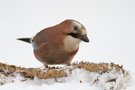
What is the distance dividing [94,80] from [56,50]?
1181 mm

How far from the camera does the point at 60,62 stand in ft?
36.4

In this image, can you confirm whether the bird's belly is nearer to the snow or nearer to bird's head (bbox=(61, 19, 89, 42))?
bird's head (bbox=(61, 19, 89, 42))

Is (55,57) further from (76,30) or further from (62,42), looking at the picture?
(76,30)

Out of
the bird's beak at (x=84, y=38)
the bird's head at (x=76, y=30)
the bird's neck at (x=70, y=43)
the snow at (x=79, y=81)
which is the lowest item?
the snow at (x=79, y=81)

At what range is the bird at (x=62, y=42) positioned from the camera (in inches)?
425

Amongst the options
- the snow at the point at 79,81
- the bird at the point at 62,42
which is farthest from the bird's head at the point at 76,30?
the snow at the point at 79,81

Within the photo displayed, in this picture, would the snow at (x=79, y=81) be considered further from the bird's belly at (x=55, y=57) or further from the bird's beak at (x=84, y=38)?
the bird's belly at (x=55, y=57)

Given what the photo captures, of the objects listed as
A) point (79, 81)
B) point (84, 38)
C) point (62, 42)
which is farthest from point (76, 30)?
point (79, 81)

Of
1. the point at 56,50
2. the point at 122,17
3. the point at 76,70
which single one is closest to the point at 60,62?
the point at 56,50

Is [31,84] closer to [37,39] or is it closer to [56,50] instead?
[56,50]

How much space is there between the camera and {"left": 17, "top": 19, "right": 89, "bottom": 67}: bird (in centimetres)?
1080

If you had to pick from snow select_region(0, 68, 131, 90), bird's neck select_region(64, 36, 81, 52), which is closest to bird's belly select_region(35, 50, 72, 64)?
bird's neck select_region(64, 36, 81, 52)

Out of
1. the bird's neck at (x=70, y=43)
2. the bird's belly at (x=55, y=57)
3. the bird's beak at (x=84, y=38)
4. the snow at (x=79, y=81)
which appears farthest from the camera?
the bird's belly at (x=55, y=57)

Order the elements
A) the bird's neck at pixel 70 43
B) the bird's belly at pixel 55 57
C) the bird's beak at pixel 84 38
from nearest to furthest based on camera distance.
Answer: the bird's beak at pixel 84 38
the bird's neck at pixel 70 43
the bird's belly at pixel 55 57
